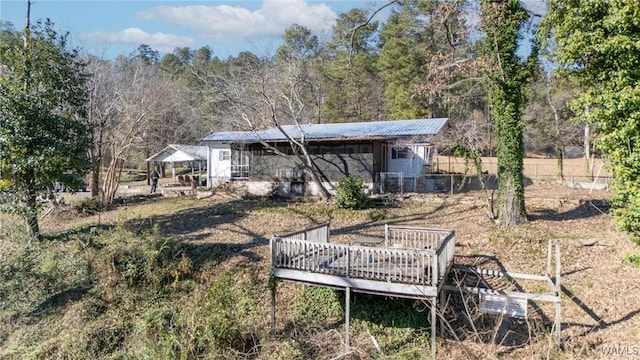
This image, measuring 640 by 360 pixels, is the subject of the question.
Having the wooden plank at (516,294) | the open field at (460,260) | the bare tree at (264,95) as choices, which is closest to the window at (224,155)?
the bare tree at (264,95)

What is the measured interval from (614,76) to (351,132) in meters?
12.7

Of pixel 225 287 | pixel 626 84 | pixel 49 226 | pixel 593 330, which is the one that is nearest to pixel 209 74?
pixel 49 226

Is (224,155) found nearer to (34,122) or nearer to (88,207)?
(88,207)

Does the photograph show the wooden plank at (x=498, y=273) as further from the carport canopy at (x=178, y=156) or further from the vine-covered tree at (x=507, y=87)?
the carport canopy at (x=178, y=156)

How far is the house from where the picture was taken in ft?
60.6

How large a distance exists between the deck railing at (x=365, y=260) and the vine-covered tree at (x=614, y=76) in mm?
3448

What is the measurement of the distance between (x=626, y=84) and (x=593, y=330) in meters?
4.86

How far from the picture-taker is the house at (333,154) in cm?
1847

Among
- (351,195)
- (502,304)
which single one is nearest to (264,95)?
(351,195)

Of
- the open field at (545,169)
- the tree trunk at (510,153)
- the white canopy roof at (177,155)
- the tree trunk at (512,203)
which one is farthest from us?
the white canopy roof at (177,155)

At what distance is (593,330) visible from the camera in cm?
807

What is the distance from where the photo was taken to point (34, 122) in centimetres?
1279

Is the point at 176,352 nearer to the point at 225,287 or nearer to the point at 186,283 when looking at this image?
the point at 225,287

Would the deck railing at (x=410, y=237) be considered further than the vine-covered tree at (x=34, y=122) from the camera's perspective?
No
